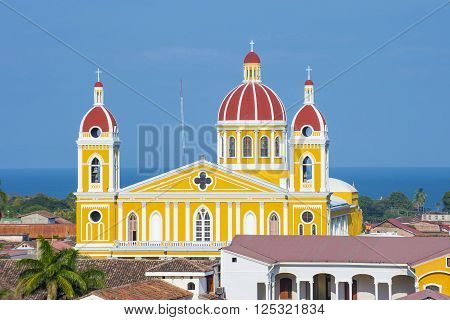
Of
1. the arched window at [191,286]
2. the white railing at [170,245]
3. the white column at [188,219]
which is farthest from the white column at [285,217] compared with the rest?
the arched window at [191,286]

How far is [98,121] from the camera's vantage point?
230 ft

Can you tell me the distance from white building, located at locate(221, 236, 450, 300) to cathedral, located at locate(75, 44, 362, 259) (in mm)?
7690

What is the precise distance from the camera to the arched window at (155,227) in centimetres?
6888

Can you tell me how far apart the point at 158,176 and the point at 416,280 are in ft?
57.0

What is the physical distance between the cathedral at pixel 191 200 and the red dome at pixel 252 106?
309cm

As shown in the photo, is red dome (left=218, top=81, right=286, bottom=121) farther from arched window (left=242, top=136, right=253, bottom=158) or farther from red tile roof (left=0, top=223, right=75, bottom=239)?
red tile roof (left=0, top=223, right=75, bottom=239)

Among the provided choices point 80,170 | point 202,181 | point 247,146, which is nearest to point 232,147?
point 247,146

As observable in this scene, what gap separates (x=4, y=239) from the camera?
92062 millimetres

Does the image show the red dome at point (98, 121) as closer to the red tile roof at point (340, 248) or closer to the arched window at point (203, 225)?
the arched window at point (203, 225)

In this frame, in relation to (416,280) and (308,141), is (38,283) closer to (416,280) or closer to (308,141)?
(416,280)

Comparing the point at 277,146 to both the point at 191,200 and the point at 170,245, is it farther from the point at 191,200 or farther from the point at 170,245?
the point at 170,245

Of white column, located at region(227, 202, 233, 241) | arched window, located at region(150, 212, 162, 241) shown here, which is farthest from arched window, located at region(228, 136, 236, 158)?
arched window, located at region(150, 212, 162, 241)

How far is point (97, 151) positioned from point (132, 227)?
3906 mm

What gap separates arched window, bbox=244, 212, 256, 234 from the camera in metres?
68.4
